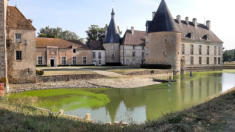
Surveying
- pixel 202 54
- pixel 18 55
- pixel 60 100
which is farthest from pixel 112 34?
pixel 60 100

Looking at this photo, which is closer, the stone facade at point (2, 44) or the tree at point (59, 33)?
the stone facade at point (2, 44)

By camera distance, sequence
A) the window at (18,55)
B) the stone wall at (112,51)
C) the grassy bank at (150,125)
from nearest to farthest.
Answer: the grassy bank at (150,125) < the window at (18,55) < the stone wall at (112,51)

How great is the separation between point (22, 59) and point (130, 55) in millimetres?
24596

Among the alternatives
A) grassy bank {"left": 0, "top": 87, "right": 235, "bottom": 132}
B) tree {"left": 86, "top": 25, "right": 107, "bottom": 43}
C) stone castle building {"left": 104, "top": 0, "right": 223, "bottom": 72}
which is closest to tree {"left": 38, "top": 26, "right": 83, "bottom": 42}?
tree {"left": 86, "top": 25, "right": 107, "bottom": 43}

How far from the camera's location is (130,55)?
37531 mm

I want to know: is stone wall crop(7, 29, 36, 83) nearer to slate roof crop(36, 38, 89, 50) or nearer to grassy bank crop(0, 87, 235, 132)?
grassy bank crop(0, 87, 235, 132)

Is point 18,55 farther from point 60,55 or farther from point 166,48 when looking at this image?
point 166,48

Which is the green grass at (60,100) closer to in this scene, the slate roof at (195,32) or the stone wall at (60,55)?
the stone wall at (60,55)

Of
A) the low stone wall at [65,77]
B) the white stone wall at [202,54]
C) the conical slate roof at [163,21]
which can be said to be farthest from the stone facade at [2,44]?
the white stone wall at [202,54]

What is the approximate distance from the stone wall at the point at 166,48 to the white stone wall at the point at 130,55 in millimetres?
6786

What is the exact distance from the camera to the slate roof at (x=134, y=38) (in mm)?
36938

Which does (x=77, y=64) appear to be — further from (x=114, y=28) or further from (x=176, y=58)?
(x=176, y=58)

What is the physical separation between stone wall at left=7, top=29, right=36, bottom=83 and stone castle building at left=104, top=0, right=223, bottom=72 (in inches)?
749

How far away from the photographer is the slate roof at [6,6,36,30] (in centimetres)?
1493
